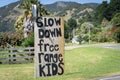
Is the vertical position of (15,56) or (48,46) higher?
(48,46)

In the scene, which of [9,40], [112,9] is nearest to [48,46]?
[9,40]

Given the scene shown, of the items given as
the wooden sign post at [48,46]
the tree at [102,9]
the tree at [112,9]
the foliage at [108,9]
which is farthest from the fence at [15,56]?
the tree at [102,9]

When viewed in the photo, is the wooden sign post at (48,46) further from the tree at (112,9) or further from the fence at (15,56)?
the tree at (112,9)

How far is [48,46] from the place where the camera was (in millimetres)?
20234

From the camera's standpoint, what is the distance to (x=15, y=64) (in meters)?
29.2

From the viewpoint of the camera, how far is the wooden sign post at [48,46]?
784 inches

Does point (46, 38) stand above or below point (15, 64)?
above

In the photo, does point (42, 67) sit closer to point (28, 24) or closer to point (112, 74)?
point (112, 74)

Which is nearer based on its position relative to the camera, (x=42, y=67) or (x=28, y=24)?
(x=42, y=67)

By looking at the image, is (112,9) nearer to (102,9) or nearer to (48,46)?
(102,9)

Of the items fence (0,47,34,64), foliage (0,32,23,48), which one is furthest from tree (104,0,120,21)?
fence (0,47,34,64)

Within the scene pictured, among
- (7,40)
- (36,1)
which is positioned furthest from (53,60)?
(36,1)

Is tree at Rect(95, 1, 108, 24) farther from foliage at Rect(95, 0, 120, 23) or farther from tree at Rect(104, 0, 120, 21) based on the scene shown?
tree at Rect(104, 0, 120, 21)

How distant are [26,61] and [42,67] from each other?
10.3 meters
